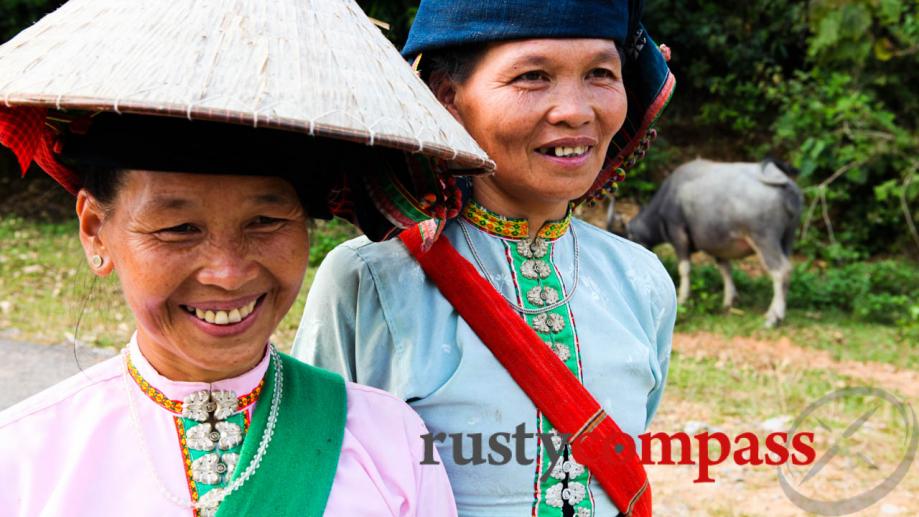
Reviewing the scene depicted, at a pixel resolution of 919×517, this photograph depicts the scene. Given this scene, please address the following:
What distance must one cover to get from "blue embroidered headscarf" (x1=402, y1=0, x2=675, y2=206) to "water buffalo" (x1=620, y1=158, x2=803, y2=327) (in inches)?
257

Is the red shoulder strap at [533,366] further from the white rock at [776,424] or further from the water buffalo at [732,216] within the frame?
the water buffalo at [732,216]

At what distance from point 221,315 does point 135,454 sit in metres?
0.28

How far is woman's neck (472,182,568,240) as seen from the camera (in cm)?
207

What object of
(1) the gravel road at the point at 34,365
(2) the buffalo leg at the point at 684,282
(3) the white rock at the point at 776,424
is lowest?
(2) the buffalo leg at the point at 684,282

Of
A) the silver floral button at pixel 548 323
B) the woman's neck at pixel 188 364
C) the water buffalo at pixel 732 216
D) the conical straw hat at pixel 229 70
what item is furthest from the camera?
the water buffalo at pixel 732 216

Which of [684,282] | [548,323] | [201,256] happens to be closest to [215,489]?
[201,256]

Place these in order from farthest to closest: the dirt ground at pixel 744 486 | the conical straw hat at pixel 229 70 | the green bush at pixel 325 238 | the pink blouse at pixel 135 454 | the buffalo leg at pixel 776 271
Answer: the green bush at pixel 325 238, the buffalo leg at pixel 776 271, the dirt ground at pixel 744 486, the pink blouse at pixel 135 454, the conical straw hat at pixel 229 70

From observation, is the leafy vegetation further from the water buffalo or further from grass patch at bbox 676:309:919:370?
grass patch at bbox 676:309:919:370

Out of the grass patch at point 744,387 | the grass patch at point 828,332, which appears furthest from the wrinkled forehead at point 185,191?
the grass patch at point 828,332

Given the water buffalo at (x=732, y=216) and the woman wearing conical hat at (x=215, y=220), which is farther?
the water buffalo at (x=732, y=216)

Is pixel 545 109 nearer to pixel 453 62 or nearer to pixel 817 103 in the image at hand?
pixel 453 62

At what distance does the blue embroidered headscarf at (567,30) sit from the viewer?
1.89m

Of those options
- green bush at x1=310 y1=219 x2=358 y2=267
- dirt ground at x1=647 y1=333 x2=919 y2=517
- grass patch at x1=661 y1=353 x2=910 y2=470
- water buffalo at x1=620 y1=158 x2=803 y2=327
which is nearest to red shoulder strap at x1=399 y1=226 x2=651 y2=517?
dirt ground at x1=647 y1=333 x2=919 y2=517

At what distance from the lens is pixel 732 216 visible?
8.74 meters
